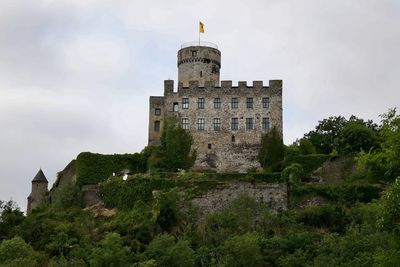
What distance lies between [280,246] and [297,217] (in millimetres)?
5542

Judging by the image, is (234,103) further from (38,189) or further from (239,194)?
(38,189)

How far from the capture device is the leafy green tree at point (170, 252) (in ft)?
150

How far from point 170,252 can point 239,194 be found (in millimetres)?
10434

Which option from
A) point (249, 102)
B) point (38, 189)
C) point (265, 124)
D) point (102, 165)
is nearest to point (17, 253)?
point (102, 165)

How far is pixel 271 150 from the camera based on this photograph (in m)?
61.4

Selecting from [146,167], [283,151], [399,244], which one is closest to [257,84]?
[283,151]

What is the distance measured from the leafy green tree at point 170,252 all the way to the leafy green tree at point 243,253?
2.24 meters

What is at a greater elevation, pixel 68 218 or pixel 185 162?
pixel 185 162

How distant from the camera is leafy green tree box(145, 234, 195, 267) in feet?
150

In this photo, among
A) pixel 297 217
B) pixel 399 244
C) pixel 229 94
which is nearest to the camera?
→ pixel 399 244

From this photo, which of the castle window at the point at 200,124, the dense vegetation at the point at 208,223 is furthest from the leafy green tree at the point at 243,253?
the castle window at the point at 200,124

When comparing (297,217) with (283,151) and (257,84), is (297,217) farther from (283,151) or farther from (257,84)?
(257,84)

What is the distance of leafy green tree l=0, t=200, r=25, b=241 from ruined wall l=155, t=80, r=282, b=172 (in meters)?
14.7

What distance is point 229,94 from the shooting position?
209 feet
